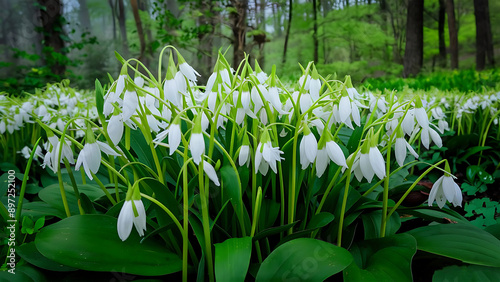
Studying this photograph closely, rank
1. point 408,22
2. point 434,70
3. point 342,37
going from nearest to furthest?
point 342,37 < point 408,22 < point 434,70

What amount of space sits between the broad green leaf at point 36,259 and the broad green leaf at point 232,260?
33 centimetres

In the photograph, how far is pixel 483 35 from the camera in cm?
271

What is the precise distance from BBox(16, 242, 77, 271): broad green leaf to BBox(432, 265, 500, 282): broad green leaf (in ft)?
2.54

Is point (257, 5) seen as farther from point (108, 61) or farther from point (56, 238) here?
point (56, 238)

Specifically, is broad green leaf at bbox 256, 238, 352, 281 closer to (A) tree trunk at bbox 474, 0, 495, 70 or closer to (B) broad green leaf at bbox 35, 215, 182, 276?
(B) broad green leaf at bbox 35, 215, 182, 276

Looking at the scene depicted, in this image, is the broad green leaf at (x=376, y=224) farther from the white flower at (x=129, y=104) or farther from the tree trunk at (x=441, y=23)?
the tree trunk at (x=441, y=23)

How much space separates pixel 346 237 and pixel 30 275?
0.72 metres

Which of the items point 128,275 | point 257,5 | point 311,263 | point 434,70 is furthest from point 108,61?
point 434,70

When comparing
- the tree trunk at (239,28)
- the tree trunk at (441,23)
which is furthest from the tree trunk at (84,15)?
the tree trunk at (441,23)

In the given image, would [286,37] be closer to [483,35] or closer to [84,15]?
[84,15]

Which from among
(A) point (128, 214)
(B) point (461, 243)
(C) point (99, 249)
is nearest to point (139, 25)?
(C) point (99, 249)

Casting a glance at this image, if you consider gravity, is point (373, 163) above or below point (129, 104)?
below

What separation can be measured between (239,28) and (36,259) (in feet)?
8.77

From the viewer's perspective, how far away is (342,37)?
2545 mm
